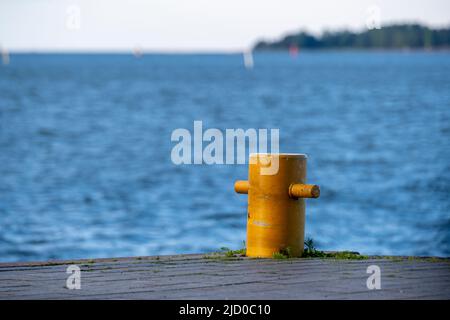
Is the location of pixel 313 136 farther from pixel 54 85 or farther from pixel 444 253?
pixel 54 85

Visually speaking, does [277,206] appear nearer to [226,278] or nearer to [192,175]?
[226,278]

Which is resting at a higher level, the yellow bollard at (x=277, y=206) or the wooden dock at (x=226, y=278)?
the yellow bollard at (x=277, y=206)

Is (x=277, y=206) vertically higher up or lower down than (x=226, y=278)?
higher up

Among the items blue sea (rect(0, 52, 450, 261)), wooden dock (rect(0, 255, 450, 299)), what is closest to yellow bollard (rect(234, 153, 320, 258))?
wooden dock (rect(0, 255, 450, 299))

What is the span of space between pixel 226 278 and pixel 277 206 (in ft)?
4.01

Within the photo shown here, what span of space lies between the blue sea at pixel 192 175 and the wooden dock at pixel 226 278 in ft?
32.7

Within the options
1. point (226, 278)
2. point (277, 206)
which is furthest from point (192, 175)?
point (226, 278)

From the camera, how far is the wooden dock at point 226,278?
5.78 m

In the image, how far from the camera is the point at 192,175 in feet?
104

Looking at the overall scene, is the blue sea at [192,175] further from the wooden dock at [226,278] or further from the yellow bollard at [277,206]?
the wooden dock at [226,278]

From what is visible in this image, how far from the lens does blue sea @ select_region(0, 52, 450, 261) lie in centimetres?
1955

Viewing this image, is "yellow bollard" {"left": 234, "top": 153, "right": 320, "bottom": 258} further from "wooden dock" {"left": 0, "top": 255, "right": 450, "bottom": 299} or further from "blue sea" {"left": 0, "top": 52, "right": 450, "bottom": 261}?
"blue sea" {"left": 0, "top": 52, "right": 450, "bottom": 261}

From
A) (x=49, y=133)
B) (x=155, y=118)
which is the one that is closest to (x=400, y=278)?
(x=49, y=133)

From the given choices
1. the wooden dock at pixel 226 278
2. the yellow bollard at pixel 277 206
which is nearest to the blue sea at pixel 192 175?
the yellow bollard at pixel 277 206
